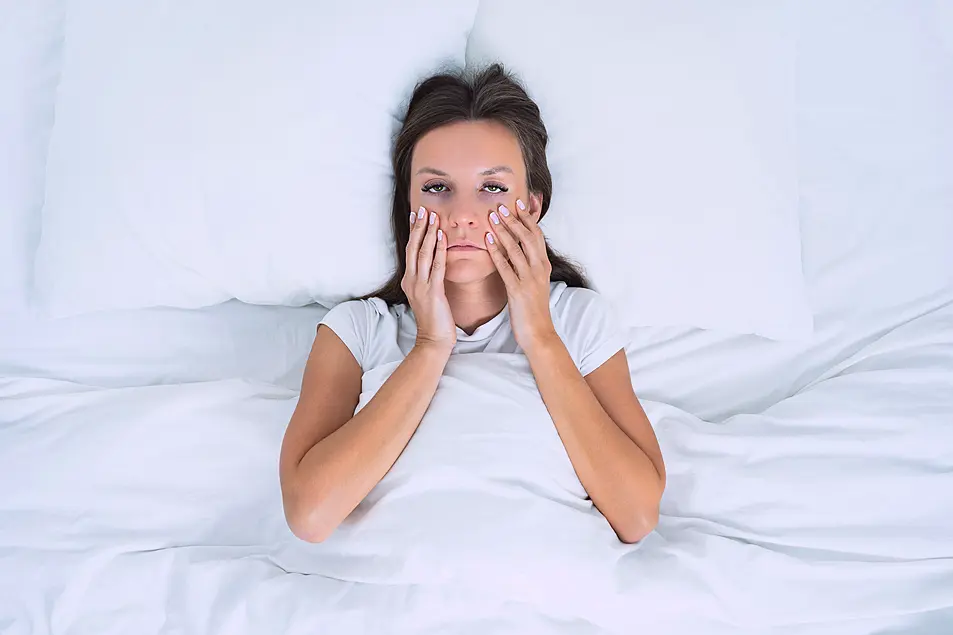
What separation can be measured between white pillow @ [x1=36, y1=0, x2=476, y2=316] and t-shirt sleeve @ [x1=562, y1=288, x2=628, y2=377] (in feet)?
1.47

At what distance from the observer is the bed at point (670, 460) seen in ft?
3.87

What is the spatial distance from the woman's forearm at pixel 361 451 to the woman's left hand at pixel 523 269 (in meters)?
0.19

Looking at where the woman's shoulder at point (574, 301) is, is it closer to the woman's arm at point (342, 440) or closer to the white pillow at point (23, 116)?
the woman's arm at point (342, 440)

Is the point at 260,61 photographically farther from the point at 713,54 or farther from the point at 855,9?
the point at 855,9

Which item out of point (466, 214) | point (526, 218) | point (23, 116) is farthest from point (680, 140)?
point (23, 116)

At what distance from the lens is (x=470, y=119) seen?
56.2 inches

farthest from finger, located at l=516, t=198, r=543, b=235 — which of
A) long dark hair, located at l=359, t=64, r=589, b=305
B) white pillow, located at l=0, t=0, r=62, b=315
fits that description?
white pillow, located at l=0, t=0, r=62, b=315

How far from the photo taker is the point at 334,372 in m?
1.42

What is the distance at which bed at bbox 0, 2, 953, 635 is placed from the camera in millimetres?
1179

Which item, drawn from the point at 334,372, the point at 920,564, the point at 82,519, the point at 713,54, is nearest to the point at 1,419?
the point at 82,519

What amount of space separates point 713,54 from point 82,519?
4.81ft

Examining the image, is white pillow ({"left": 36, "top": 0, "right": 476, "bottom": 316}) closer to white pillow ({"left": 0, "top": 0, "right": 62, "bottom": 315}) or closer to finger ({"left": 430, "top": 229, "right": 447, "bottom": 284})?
white pillow ({"left": 0, "top": 0, "right": 62, "bottom": 315})

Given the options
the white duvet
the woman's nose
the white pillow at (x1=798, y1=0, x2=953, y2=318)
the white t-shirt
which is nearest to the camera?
the white duvet

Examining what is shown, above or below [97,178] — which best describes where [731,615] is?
below
